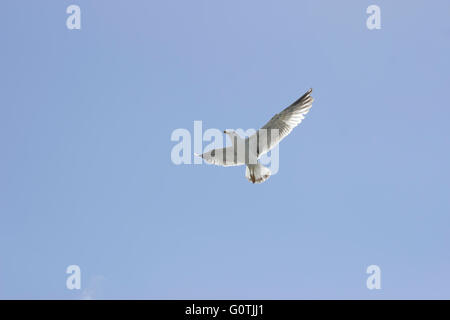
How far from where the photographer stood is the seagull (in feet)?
→ 41.0

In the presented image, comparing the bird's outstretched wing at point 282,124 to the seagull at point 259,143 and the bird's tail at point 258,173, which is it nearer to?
the seagull at point 259,143

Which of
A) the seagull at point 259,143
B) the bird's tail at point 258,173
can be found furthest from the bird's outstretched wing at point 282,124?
the bird's tail at point 258,173

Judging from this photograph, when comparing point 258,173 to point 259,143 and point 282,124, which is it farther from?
point 282,124

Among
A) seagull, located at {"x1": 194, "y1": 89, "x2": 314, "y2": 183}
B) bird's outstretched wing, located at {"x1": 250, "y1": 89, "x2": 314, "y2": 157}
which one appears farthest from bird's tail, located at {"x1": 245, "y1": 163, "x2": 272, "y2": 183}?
bird's outstretched wing, located at {"x1": 250, "y1": 89, "x2": 314, "y2": 157}

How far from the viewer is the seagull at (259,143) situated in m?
12.5

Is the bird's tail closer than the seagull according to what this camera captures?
No

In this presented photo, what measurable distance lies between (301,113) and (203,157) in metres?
3.02

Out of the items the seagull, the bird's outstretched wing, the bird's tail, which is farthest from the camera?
the bird's outstretched wing

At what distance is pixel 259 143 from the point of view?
1280cm

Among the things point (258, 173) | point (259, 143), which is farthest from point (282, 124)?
point (258, 173)

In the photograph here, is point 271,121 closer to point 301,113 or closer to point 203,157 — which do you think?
point 301,113

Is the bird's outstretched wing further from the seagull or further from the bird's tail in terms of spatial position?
the bird's tail

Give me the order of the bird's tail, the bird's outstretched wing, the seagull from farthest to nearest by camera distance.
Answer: the bird's outstretched wing
the bird's tail
the seagull

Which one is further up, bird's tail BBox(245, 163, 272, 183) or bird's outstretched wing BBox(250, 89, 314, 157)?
bird's outstretched wing BBox(250, 89, 314, 157)
